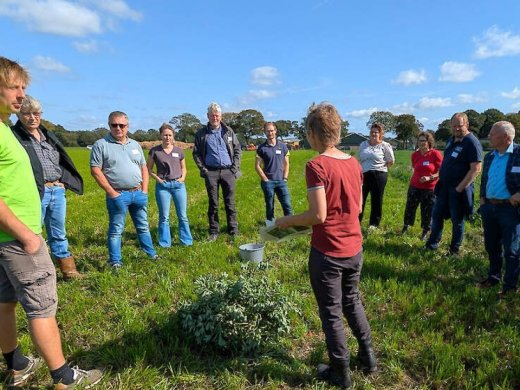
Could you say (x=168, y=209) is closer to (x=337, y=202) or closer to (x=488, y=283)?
(x=337, y=202)

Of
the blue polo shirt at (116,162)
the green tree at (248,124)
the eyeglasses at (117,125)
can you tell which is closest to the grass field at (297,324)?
the blue polo shirt at (116,162)

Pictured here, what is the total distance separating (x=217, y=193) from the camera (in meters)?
6.89

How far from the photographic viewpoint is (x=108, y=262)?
5.49 m

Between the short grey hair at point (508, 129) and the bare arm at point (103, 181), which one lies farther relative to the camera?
the bare arm at point (103, 181)

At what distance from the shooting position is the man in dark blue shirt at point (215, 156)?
669 centimetres

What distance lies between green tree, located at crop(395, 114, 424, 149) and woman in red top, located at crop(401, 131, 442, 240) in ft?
338

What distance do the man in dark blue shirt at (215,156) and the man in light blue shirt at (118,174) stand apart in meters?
1.51

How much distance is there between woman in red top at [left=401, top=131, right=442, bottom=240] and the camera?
7.00 m

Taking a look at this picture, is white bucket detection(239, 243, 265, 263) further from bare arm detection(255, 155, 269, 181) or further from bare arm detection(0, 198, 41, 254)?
bare arm detection(0, 198, 41, 254)

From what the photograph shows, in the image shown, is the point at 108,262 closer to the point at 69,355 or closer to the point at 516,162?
the point at 69,355

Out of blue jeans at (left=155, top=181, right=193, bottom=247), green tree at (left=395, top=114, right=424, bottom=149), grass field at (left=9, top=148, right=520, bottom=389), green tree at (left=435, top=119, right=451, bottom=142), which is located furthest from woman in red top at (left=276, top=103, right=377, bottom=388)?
green tree at (left=395, top=114, right=424, bottom=149)

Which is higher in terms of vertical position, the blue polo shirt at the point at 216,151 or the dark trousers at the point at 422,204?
the blue polo shirt at the point at 216,151

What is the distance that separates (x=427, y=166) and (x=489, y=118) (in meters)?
89.8

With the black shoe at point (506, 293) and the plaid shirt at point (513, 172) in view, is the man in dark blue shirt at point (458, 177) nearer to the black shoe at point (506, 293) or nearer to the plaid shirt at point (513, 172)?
the plaid shirt at point (513, 172)
